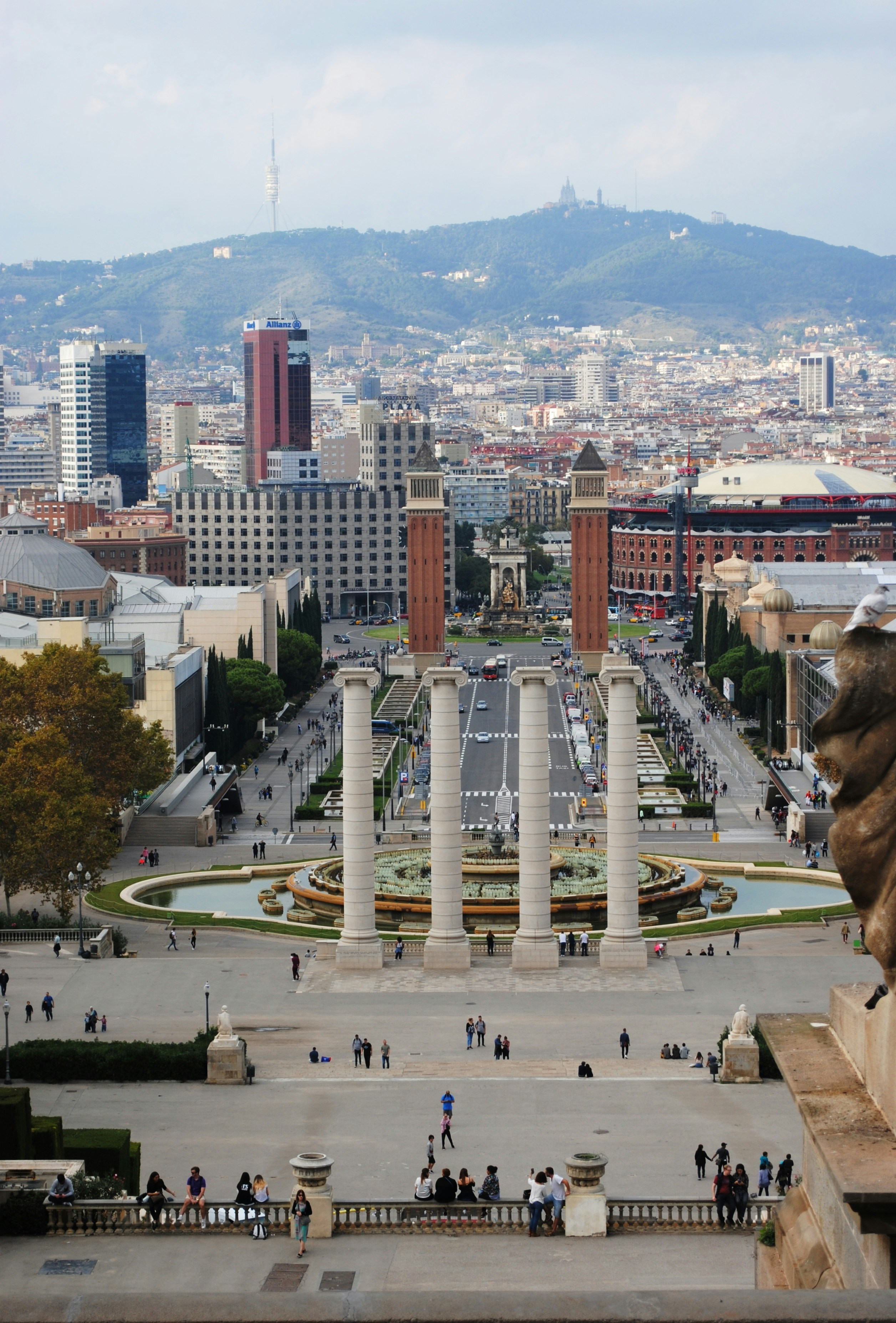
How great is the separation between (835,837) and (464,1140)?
26.8 metres

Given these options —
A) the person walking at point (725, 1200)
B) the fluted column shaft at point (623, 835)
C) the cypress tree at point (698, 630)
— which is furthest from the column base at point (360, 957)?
the cypress tree at point (698, 630)

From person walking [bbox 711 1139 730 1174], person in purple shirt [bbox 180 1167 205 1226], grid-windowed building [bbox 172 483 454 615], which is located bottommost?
person walking [bbox 711 1139 730 1174]

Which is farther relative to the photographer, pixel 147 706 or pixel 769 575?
pixel 769 575

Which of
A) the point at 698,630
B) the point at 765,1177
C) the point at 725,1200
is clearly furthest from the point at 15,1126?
the point at 698,630

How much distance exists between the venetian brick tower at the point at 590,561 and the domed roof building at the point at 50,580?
168ft

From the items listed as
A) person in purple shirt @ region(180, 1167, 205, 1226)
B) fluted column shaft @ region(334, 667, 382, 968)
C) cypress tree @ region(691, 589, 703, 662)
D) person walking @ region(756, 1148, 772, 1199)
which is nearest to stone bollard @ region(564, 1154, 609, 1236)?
person walking @ region(756, 1148, 772, 1199)

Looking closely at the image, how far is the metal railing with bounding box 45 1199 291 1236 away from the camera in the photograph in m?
29.8

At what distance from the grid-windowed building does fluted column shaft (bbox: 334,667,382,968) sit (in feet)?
465

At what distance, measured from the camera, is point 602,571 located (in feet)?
520

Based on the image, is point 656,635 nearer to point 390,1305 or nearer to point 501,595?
point 501,595

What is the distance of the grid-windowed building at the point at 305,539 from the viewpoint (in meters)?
196

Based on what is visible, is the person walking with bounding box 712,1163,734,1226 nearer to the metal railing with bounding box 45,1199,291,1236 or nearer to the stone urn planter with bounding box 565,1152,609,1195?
the stone urn planter with bounding box 565,1152,609,1195

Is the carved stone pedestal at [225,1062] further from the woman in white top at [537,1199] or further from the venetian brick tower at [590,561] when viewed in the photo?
the venetian brick tower at [590,561]

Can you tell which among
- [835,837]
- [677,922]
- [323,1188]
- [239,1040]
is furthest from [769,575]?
[835,837]
